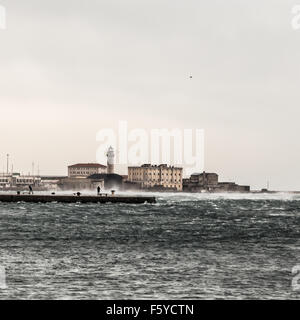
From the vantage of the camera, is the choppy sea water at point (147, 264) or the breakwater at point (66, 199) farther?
the breakwater at point (66, 199)

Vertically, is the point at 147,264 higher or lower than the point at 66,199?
lower

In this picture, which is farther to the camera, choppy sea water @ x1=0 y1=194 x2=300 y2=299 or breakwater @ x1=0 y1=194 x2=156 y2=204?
breakwater @ x1=0 y1=194 x2=156 y2=204

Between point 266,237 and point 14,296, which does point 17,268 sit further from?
point 266,237

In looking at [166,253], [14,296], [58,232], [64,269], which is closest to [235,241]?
[166,253]

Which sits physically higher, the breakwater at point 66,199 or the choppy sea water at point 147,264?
the breakwater at point 66,199

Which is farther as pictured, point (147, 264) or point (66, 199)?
point (66, 199)

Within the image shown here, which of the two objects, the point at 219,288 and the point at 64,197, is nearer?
the point at 219,288

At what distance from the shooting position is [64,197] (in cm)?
13838

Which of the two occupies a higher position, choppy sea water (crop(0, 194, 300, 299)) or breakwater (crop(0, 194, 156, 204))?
breakwater (crop(0, 194, 156, 204))
